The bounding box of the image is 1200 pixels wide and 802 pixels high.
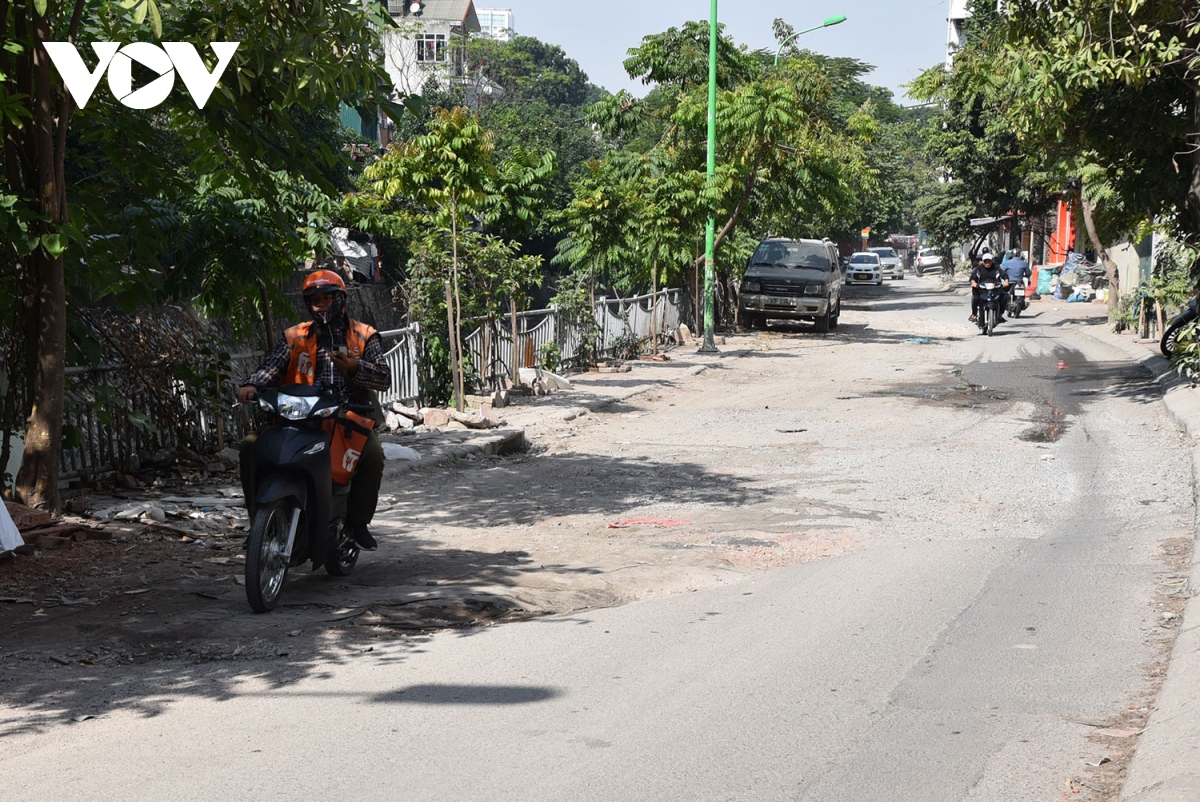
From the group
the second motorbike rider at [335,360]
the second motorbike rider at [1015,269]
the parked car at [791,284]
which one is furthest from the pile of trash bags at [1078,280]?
the second motorbike rider at [335,360]

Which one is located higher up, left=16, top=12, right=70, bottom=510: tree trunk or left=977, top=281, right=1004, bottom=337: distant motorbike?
left=16, top=12, right=70, bottom=510: tree trunk

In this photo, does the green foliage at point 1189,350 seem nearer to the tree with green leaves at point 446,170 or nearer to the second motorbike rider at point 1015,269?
the tree with green leaves at point 446,170

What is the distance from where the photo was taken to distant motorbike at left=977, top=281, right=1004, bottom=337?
94.5 feet

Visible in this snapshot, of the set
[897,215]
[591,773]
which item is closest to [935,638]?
[591,773]

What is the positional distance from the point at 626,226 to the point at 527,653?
17.4 m

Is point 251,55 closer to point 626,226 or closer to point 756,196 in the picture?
point 626,226

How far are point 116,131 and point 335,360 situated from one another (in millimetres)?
3026

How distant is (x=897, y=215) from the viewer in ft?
320

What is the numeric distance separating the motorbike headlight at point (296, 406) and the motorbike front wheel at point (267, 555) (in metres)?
0.45

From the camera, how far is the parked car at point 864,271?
212ft

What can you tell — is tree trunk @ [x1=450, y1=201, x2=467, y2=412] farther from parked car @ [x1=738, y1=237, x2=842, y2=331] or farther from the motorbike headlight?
parked car @ [x1=738, y1=237, x2=842, y2=331]

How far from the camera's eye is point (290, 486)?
6469 mm

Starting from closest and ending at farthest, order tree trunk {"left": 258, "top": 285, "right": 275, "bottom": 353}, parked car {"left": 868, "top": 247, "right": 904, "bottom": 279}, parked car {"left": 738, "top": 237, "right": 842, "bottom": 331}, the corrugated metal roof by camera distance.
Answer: tree trunk {"left": 258, "top": 285, "right": 275, "bottom": 353} < parked car {"left": 738, "top": 237, "right": 842, "bottom": 331} < parked car {"left": 868, "top": 247, "right": 904, "bottom": 279} < the corrugated metal roof

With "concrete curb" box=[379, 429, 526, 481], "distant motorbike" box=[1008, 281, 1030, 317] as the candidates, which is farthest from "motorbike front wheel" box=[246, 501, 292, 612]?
"distant motorbike" box=[1008, 281, 1030, 317]
